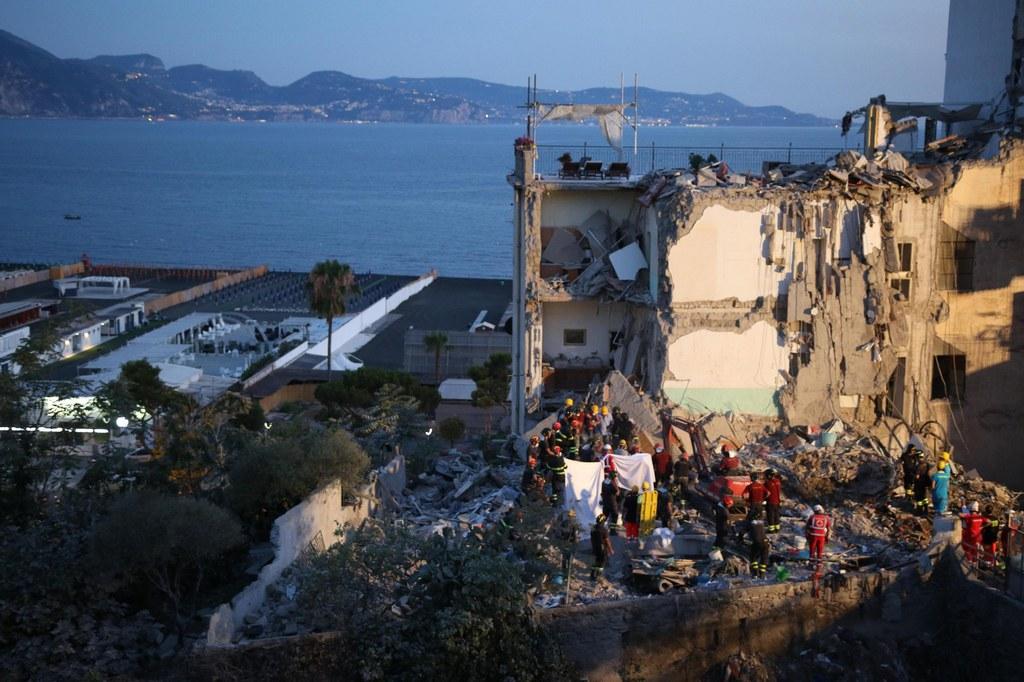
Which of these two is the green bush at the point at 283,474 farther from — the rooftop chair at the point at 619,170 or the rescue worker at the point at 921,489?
the rooftop chair at the point at 619,170

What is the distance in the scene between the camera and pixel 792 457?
2286 cm

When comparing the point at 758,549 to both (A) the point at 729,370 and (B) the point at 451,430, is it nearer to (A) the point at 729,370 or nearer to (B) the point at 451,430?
(A) the point at 729,370

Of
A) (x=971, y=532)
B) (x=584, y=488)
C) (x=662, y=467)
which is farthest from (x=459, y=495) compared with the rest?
(x=971, y=532)

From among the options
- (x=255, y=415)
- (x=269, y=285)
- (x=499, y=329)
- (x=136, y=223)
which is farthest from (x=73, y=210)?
(x=255, y=415)

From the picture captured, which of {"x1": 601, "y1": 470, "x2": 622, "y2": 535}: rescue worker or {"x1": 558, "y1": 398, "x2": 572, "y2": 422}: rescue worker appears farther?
{"x1": 558, "y1": 398, "x2": 572, "y2": 422}: rescue worker

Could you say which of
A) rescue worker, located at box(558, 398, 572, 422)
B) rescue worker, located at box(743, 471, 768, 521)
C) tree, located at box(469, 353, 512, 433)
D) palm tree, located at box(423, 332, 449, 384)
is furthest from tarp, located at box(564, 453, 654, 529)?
palm tree, located at box(423, 332, 449, 384)

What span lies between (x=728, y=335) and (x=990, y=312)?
587 cm

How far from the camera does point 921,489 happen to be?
66.6 feet

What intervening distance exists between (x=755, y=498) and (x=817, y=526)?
0.92 meters

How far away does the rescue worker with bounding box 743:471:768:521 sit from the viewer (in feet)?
59.3

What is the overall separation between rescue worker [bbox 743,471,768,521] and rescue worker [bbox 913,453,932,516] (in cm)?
310

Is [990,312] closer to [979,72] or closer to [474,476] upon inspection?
[979,72]

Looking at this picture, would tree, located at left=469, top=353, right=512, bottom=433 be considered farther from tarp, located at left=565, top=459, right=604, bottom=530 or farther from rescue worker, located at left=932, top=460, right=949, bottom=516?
rescue worker, located at left=932, top=460, right=949, bottom=516

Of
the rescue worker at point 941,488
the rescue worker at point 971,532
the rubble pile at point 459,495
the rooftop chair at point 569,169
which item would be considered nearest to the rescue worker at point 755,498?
the rescue worker at point 971,532
